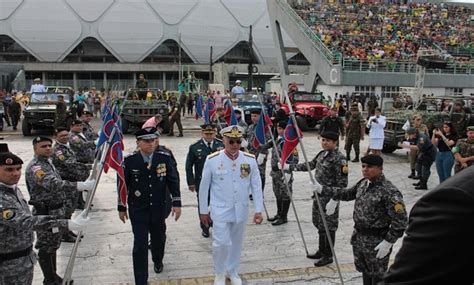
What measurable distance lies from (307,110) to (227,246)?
14.8 m

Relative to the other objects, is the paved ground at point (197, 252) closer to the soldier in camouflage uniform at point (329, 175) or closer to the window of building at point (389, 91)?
the soldier in camouflage uniform at point (329, 175)

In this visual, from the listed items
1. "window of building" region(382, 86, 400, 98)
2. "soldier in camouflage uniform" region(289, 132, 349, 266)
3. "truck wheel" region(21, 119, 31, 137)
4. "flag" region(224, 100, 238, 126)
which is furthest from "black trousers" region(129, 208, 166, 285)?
"window of building" region(382, 86, 400, 98)

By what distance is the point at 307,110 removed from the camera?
19.1m

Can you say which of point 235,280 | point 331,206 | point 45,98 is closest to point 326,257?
point 331,206

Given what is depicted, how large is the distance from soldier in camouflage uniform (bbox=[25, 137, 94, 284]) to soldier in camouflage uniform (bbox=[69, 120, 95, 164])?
8.99ft

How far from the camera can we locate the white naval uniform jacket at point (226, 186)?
4.82m

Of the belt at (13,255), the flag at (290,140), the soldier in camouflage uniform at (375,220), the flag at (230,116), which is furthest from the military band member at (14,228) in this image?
the flag at (230,116)

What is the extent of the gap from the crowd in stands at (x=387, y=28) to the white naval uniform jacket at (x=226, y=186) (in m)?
25.4

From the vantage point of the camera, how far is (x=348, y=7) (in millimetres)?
39812

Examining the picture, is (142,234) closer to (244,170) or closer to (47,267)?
(47,267)

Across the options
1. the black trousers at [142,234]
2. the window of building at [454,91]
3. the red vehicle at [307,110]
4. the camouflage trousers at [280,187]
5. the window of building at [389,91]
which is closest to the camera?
the black trousers at [142,234]

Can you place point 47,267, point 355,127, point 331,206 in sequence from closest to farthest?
point 47,267 → point 331,206 → point 355,127

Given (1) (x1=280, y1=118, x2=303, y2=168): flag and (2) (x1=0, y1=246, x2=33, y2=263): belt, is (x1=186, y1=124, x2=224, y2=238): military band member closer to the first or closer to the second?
(1) (x1=280, y1=118, x2=303, y2=168): flag

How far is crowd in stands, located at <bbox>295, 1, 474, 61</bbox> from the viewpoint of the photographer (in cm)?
3181
